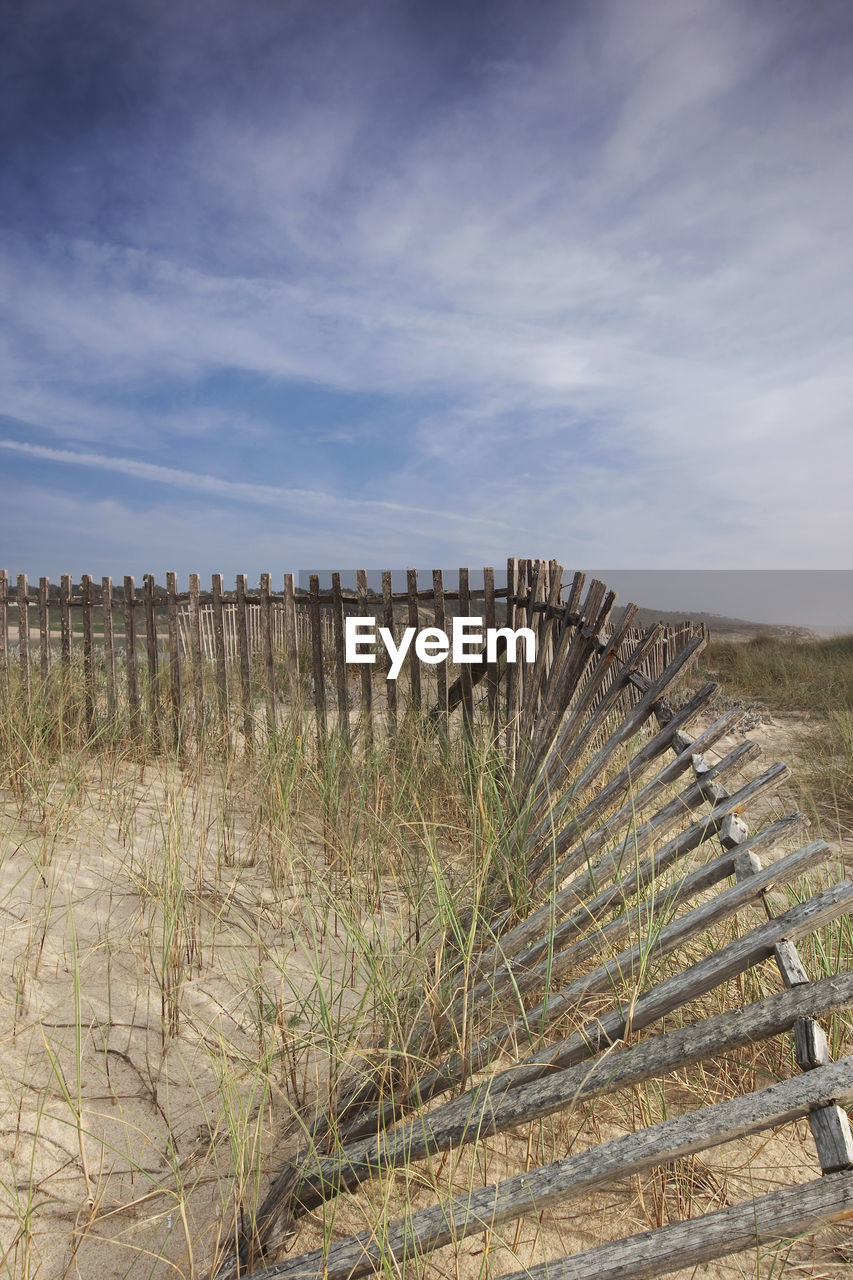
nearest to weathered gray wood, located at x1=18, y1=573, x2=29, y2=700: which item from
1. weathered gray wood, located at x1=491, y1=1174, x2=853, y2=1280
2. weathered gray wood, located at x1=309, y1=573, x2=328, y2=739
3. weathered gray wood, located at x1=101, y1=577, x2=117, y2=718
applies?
weathered gray wood, located at x1=101, y1=577, x2=117, y2=718

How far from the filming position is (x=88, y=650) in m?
7.66

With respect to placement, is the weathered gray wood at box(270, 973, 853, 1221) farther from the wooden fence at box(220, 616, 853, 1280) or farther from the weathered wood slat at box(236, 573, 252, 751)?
the weathered wood slat at box(236, 573, 252, 751)

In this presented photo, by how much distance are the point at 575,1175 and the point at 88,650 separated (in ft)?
23.7

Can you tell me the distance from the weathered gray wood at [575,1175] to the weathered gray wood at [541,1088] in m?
0.11

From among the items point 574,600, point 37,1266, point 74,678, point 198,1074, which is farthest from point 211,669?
point 37,1266

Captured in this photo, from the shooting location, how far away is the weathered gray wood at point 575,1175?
1.45 m

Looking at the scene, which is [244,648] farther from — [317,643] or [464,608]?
[464,608]

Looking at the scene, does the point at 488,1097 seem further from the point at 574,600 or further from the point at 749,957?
the point at 574,600

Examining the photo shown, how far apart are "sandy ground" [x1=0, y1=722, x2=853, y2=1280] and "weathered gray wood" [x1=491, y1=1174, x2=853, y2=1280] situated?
27 centimetres

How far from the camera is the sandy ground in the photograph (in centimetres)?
198

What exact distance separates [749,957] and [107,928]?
2804 mm

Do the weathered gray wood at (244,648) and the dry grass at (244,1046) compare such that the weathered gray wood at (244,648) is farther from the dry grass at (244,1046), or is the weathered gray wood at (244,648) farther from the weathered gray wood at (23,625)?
the weathered gray wood at (23,625)

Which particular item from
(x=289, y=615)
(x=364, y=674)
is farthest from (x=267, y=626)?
(x=364, y=674)

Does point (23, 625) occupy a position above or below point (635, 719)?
above
